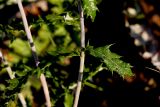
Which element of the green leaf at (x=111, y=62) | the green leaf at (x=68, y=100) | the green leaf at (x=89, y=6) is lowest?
the green leaf at (x=68, y=100)

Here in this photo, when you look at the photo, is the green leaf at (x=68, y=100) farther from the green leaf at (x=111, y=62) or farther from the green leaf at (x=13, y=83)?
the green leaf at (x=111, y=62)

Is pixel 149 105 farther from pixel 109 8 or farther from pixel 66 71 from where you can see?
pixel 109 8

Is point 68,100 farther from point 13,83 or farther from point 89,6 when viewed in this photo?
point 89,6

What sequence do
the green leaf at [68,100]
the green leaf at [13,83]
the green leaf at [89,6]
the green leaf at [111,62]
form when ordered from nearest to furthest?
1. the green leaf at [89,6]
2. the green leaf at [111,62]
3. the green leaf at [13,83]
4. the green leaf at [68,100]

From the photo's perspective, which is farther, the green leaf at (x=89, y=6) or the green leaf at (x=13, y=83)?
the green leaf at (x=13, y=83)

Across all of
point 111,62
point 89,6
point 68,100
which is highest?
point 89,6

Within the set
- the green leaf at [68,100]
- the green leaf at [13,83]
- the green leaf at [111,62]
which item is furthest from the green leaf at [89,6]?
the green leaf at [68,100]

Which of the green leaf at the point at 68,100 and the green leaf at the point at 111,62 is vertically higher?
the green leaf at the point at 111,62

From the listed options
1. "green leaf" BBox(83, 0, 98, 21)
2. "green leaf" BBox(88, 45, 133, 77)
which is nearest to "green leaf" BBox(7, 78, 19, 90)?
"green leaf" BBox(88, 45, 133, 77)

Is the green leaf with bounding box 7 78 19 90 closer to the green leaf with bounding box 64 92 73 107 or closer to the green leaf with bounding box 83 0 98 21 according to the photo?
the green leaf with bounding box 64 92 73 107

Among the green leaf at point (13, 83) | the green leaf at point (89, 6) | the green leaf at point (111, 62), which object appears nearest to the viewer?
the green leaf at point (89, 6)

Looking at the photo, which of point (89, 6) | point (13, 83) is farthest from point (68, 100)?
point (89, 6)

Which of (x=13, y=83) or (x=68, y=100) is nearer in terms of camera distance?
(x=13, y=83)
